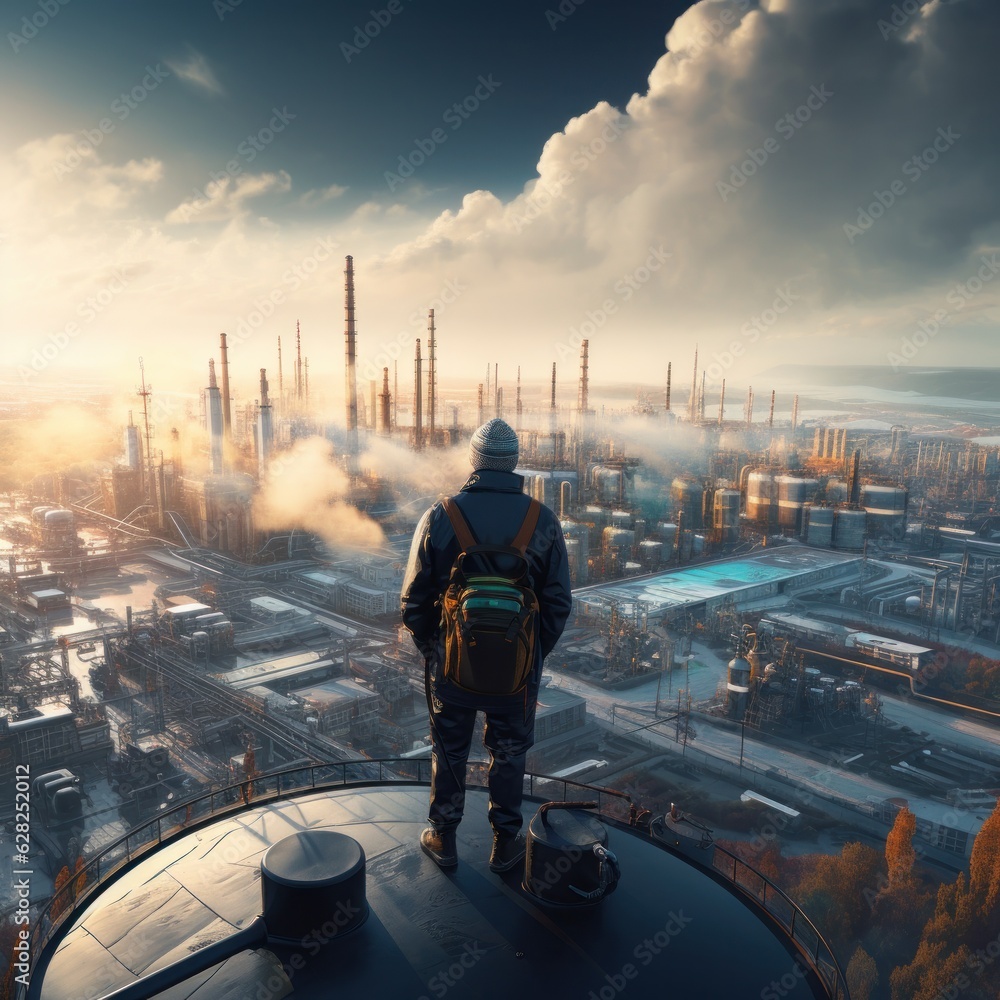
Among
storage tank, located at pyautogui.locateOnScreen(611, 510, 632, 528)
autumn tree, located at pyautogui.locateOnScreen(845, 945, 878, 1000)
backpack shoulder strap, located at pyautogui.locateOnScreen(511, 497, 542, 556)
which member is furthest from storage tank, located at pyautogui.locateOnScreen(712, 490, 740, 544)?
backpack shoulder strap, located at pyautogui.locateOnScreen(511, 497, 542, 556)

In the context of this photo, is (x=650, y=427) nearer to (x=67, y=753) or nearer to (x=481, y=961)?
(x=67, y=753)

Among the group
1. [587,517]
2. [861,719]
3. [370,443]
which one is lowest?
[861,719]

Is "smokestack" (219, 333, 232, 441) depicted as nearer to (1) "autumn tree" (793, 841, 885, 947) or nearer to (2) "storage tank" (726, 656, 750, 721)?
(2) "storage tank" (726, 656, 750, 721)

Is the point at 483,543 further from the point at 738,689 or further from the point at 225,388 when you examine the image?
the point at 225,388

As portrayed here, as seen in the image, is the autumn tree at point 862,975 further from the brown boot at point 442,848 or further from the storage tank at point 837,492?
the storage tank at point 837,492

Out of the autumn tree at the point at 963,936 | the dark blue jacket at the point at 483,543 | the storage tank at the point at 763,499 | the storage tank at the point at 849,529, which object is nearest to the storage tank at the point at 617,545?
the storage tank at the point at 763,499

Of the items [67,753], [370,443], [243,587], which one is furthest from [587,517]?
[67,753]

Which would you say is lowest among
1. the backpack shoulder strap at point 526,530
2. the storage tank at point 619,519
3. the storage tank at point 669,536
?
the storage tank at point 669,536
